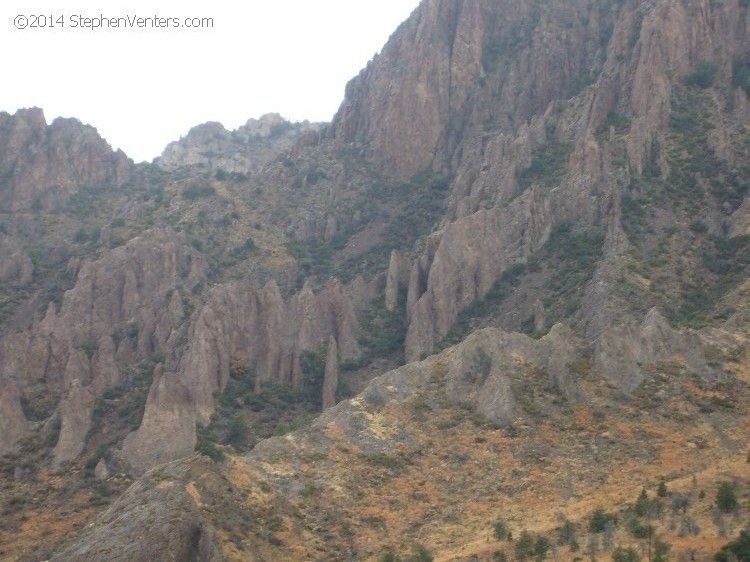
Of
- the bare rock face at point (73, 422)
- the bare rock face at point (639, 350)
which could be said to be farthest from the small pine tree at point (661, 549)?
the bare rock face at point (73, 422)

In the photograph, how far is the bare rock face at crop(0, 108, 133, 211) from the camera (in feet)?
419

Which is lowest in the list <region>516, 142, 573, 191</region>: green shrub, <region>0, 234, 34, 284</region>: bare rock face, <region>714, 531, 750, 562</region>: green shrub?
<region>714, 531, 750, 562</region>: green shrub

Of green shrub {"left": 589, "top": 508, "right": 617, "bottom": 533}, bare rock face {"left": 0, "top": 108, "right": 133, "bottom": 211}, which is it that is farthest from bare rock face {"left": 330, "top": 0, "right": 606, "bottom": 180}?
green shrub {"left": 589, "top": 508, "right": 617, "bottom": 533}

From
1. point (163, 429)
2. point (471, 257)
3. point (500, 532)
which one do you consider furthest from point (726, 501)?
point (471, 257)

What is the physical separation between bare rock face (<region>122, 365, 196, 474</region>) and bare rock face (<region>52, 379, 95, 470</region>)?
402 cm

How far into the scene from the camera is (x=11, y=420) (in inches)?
3039

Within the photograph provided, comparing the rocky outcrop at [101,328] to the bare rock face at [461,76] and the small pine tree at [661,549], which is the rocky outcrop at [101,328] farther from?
the small pine tree at [661,549]

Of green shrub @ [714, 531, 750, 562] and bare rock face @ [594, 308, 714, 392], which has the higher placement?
bare rock face @ [594, 308, 714, 392]

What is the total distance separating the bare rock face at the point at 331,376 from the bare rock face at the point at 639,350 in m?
27.8

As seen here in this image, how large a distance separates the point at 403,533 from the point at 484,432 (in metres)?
9.53

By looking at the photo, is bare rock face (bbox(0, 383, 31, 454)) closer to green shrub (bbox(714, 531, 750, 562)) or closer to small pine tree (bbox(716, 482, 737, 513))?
small pine tree (bbox(716, 482, 737, 513))

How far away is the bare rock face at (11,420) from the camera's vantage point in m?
75.6

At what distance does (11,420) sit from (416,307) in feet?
113

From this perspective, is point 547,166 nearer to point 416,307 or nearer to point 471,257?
point 471,257
